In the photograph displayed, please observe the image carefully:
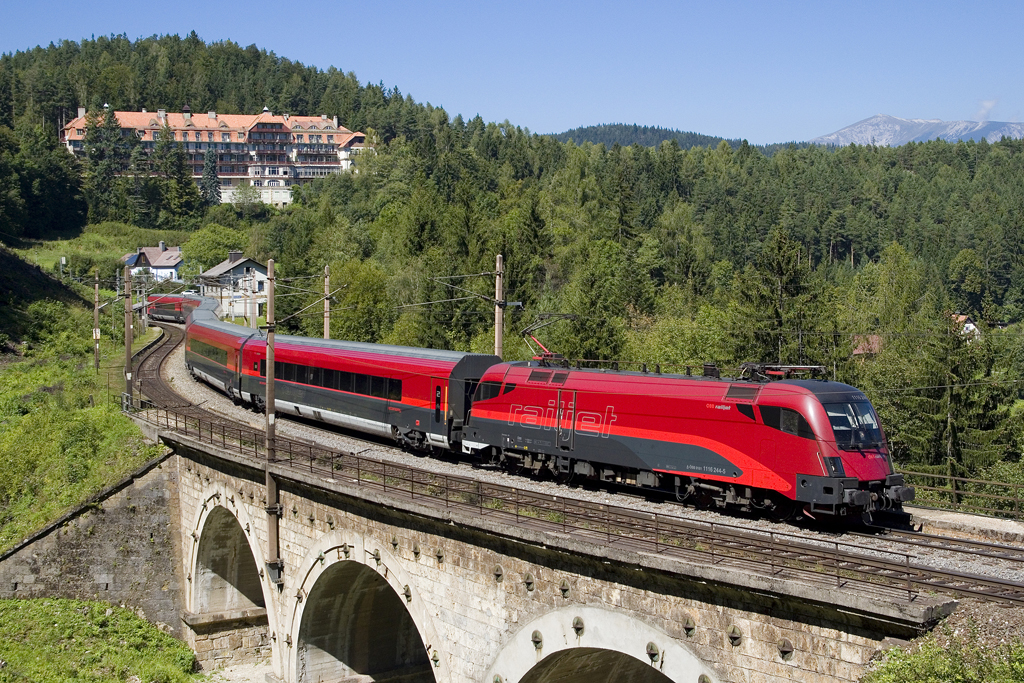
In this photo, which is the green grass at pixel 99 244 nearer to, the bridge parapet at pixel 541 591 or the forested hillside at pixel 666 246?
the forested hillside at pixel 666 246

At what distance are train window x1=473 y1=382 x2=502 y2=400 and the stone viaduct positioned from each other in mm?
5444

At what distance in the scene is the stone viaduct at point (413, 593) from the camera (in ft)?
40.6

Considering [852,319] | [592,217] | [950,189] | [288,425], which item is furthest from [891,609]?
[950,189]

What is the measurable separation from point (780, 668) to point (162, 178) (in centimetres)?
15348

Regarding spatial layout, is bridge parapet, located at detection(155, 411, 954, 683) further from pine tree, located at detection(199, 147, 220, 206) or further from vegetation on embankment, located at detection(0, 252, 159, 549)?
pine tree, located at detection(199, 147, 220, 206)

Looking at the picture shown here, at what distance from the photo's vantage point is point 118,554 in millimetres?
32656

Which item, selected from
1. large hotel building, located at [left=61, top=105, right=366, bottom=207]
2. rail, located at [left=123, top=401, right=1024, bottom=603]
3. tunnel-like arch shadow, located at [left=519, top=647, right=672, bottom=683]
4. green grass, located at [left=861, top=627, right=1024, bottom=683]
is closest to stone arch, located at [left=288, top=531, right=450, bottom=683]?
rail, located at [left=123, top=401, right=1024, bottom=603]

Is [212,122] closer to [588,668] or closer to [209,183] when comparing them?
[209,183]

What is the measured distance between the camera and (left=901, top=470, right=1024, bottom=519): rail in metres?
17.8

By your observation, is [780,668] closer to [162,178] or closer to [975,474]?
[975,474]

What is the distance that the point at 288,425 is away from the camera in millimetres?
35469

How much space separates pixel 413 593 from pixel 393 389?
34.7 feet

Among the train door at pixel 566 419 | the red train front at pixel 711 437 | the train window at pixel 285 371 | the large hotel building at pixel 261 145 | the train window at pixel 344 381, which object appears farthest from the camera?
the large hotel building at pixel 261 145

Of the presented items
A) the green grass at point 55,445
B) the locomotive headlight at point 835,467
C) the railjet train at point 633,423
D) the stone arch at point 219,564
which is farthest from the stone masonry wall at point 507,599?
the green grass at point 55,445
